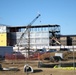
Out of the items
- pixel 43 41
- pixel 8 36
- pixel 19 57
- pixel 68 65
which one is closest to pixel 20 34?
pixel 8 36

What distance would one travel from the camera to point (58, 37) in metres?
132

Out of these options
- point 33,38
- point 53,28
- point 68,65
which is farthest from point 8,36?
point 68,65

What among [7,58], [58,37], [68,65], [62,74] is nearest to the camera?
[62,74]

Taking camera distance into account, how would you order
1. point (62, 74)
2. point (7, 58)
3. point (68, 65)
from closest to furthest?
point (62, 74), point (68, 65), point (7, 58)

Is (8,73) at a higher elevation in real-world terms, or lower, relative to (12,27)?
lower

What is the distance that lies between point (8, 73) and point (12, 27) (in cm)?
11092

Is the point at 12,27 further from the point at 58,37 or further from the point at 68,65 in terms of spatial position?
the point at 68,65

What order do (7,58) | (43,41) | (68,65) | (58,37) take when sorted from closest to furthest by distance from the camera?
(68,65) → (7,58) → (43,41) → (58,37)

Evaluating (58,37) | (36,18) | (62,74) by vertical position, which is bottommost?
(62,74)

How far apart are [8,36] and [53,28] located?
80.2ft

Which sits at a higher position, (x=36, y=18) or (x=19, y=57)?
(x=36, y=18)

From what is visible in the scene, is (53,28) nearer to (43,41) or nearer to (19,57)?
(43,41)

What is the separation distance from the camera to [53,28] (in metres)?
126

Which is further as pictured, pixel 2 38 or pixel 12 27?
pixel 12 27
